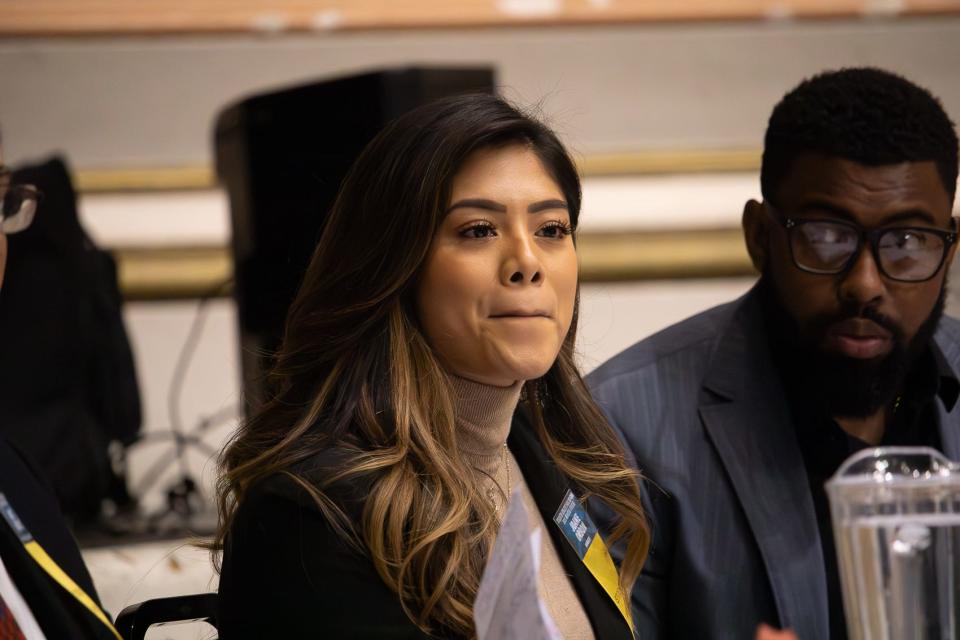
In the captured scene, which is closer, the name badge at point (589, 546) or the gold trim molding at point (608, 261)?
the name badge at point (589, 546)

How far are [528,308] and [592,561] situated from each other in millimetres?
291

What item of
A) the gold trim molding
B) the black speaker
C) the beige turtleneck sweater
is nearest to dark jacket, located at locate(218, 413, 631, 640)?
the beige turtleneck sweater

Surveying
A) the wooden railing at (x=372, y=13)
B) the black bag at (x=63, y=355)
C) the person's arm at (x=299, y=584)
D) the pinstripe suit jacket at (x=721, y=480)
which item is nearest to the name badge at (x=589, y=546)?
the pinstripe suit jacket at (x=721, y=480)

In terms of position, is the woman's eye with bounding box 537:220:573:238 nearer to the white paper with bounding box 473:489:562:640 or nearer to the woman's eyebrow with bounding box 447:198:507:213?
the woman's eyebrow with bounding box 447:198:507:213

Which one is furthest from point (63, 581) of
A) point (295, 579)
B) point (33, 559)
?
point (295, 579)

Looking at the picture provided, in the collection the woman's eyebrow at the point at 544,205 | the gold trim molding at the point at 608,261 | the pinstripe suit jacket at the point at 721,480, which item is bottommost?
the gold trim molding at the point at 608,261

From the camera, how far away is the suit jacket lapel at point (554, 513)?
1236 mm

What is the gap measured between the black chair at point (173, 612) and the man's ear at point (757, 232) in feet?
2.35

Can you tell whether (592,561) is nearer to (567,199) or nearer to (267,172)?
(567,199)

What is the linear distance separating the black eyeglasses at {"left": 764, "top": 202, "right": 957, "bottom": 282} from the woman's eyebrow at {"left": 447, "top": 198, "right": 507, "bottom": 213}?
0.42 meters

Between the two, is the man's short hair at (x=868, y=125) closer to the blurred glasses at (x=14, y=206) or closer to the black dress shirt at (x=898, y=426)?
the black dress shirt at (x=898, y=426)

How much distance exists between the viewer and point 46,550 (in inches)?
53.6

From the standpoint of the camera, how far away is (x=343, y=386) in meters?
1.17

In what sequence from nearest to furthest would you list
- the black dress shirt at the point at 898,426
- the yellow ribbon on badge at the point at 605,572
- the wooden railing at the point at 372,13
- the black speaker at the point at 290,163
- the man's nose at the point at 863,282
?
the yellow ribbon on badge at the point at 605,572 < the man's nose at the point at 863,282 < the black dress shirt at the point at 898,426 < the black speaker at the point at 290,163 < the wooden railing at the point at 372,13
